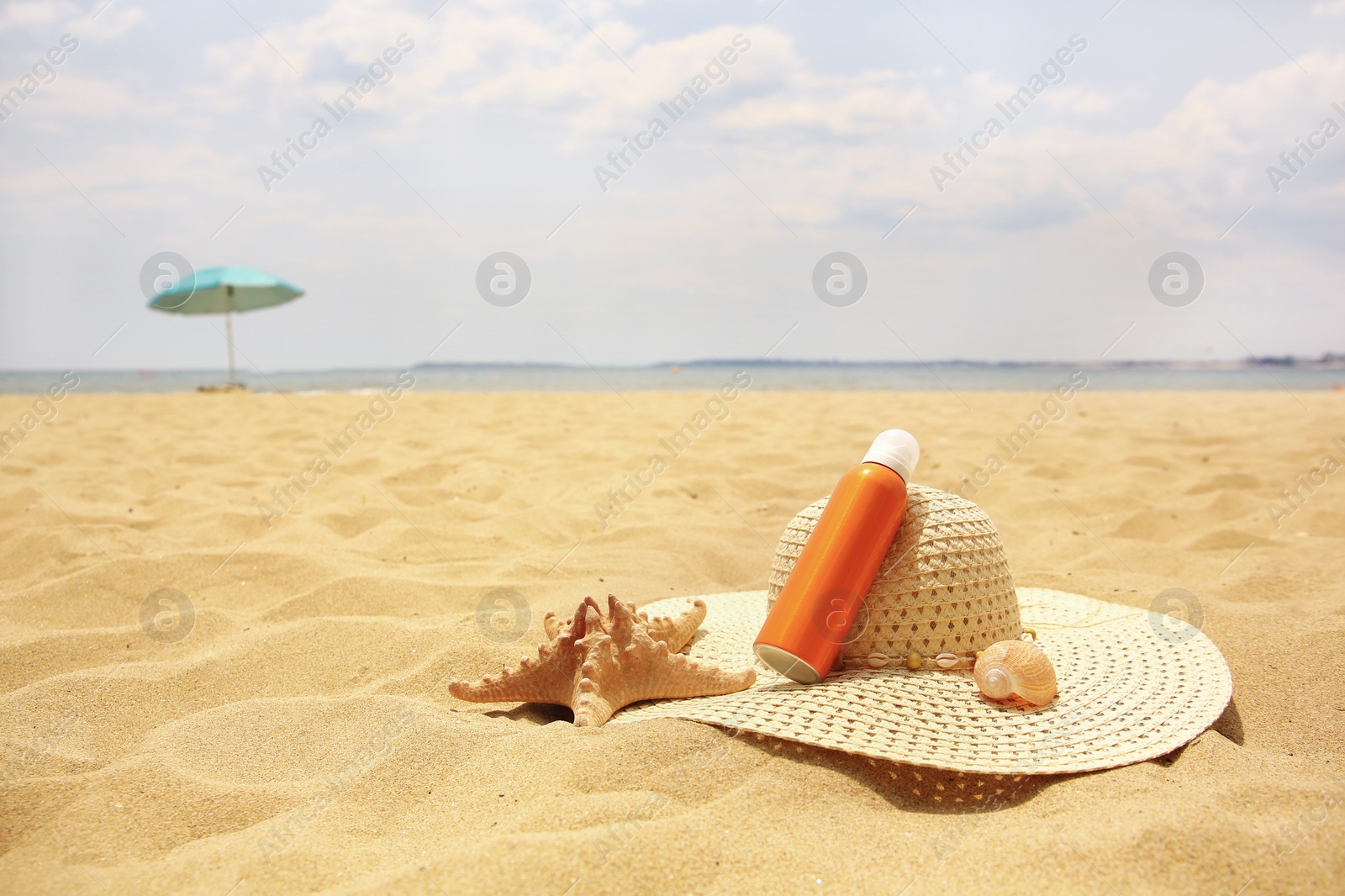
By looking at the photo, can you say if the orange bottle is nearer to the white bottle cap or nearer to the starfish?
the white bottle cap

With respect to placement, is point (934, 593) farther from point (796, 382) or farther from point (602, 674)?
point (796, 382)

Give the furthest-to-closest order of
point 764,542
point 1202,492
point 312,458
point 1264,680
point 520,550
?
point 312,458
point 1202,492
point 764,542
point 520,550
point 1264,680

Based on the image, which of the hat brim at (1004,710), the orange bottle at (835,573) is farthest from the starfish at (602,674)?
the orange bottle at (835,573)

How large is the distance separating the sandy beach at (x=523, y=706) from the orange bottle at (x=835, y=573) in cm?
24

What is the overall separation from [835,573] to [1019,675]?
46 centimetres

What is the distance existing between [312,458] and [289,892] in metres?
5.00

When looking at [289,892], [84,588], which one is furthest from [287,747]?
[84,588]

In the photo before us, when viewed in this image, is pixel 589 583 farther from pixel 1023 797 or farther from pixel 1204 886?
pixel 1204 886

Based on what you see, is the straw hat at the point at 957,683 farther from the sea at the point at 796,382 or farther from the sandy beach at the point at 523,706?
the sea at the point at 796,382

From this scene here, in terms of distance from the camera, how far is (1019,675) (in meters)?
1.81

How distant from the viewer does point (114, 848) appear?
1543 mm

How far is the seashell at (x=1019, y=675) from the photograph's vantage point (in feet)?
5.94

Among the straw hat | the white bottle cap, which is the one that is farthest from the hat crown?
the white bottle cap

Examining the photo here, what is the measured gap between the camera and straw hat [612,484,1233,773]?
1.70 metres
